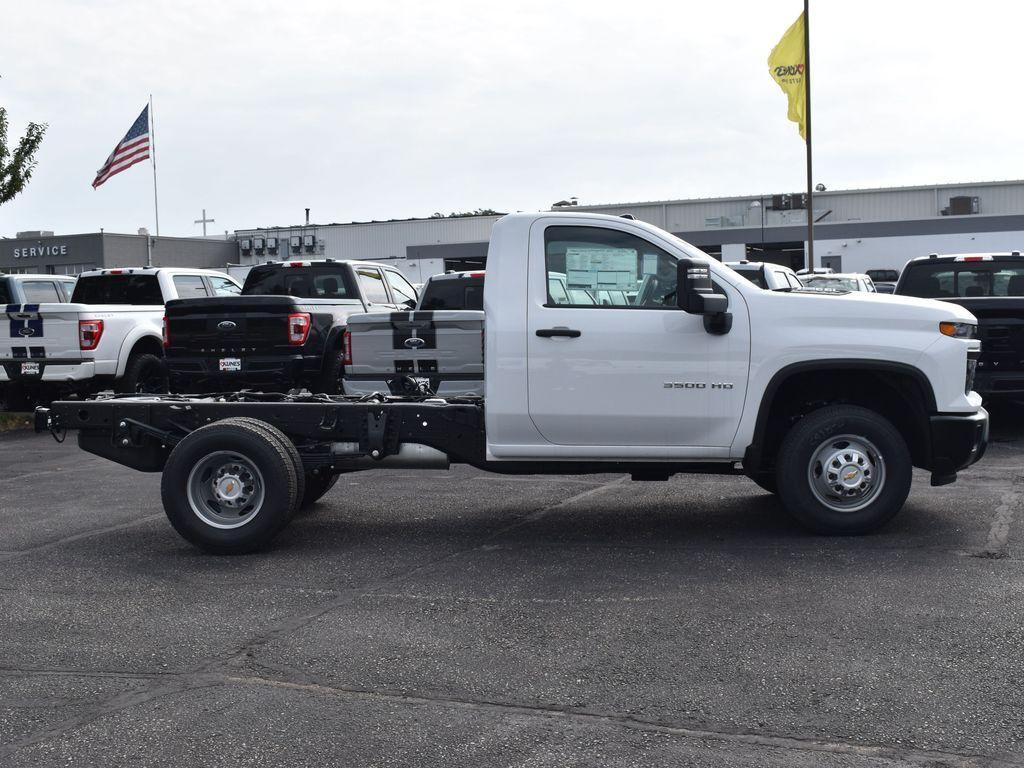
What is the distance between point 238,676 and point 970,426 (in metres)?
4.85

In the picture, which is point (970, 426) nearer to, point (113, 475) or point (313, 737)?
point (313, 737)

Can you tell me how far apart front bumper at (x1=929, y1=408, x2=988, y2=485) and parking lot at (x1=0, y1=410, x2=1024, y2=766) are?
0.49 metres

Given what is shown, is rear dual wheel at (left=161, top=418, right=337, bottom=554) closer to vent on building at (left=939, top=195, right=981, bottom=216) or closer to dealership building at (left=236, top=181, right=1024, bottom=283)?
dealership building at (left=236, top=181, right=1024, bottom=283)

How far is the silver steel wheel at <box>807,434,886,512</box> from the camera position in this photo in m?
7.55

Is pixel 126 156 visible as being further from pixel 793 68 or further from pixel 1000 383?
pixel 1000 383

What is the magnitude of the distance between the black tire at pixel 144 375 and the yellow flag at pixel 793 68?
19.2 metres

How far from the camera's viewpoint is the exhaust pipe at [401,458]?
7.79m

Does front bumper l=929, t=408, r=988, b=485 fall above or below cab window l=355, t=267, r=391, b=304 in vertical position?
below

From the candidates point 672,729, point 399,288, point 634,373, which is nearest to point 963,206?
point 399,288

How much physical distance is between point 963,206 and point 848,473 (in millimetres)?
48062

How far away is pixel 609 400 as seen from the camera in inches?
295

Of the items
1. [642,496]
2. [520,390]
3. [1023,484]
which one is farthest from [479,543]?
[1023,484]

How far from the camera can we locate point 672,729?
4.40 metres

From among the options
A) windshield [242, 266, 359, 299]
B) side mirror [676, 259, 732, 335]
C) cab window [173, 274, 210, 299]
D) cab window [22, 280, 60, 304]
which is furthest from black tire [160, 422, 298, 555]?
cab window [22, 280, 60, 304]
